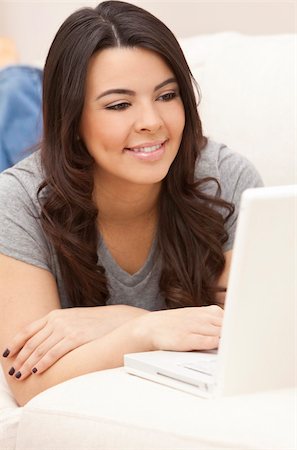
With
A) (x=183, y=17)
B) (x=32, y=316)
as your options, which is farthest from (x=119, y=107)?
(x=183, y=17)

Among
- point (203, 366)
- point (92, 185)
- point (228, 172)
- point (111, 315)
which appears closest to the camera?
point (203, 366)

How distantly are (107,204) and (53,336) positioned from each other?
0.43 meters

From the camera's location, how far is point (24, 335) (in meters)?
1.76

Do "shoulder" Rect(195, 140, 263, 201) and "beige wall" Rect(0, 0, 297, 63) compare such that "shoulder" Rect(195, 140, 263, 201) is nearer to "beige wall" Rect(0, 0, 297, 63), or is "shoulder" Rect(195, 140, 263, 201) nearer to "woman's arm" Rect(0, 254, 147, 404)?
"woman's arm" Rect(0, 254, 147, 404)

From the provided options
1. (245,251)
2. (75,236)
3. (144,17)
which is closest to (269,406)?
(245,251)

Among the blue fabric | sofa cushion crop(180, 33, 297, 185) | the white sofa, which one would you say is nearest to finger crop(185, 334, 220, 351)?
the white sofa

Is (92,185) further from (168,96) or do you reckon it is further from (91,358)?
(91,358)

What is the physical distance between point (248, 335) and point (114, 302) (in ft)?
2.76

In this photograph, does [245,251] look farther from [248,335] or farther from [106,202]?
[106,202]

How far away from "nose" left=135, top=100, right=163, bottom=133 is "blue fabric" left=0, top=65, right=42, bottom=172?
0.68 m

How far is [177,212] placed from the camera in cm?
213

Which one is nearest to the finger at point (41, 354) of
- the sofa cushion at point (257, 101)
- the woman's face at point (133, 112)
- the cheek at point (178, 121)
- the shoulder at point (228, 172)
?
the woman's face at point (133, 112)

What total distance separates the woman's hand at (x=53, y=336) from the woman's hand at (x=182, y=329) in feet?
0.51

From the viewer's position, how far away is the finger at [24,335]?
175 centimetres
